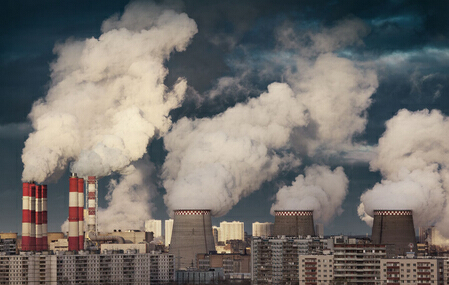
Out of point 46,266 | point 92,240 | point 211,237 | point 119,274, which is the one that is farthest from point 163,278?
point 92,240

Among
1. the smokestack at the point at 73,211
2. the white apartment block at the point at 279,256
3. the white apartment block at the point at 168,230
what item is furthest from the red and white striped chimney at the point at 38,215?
the white apartment block at the point at 168,230

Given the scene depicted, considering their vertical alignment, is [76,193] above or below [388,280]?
above

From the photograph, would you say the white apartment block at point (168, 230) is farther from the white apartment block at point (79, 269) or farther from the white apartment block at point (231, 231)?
the white apartment block at point (79, 269)

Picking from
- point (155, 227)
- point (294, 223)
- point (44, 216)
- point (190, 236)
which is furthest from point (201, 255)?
point (155, 227)

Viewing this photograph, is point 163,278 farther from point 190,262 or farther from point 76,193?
point 76,193

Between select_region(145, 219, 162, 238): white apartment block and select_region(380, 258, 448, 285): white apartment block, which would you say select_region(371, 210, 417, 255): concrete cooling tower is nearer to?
select_region(380, 258, 448, 285): white apartment block

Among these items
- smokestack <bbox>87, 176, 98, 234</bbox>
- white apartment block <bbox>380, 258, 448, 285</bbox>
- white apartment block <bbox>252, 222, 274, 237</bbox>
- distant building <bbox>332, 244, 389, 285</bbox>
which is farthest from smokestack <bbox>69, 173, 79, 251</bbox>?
white apartment block <bbox>252, 222, 274, 237</bbox>
